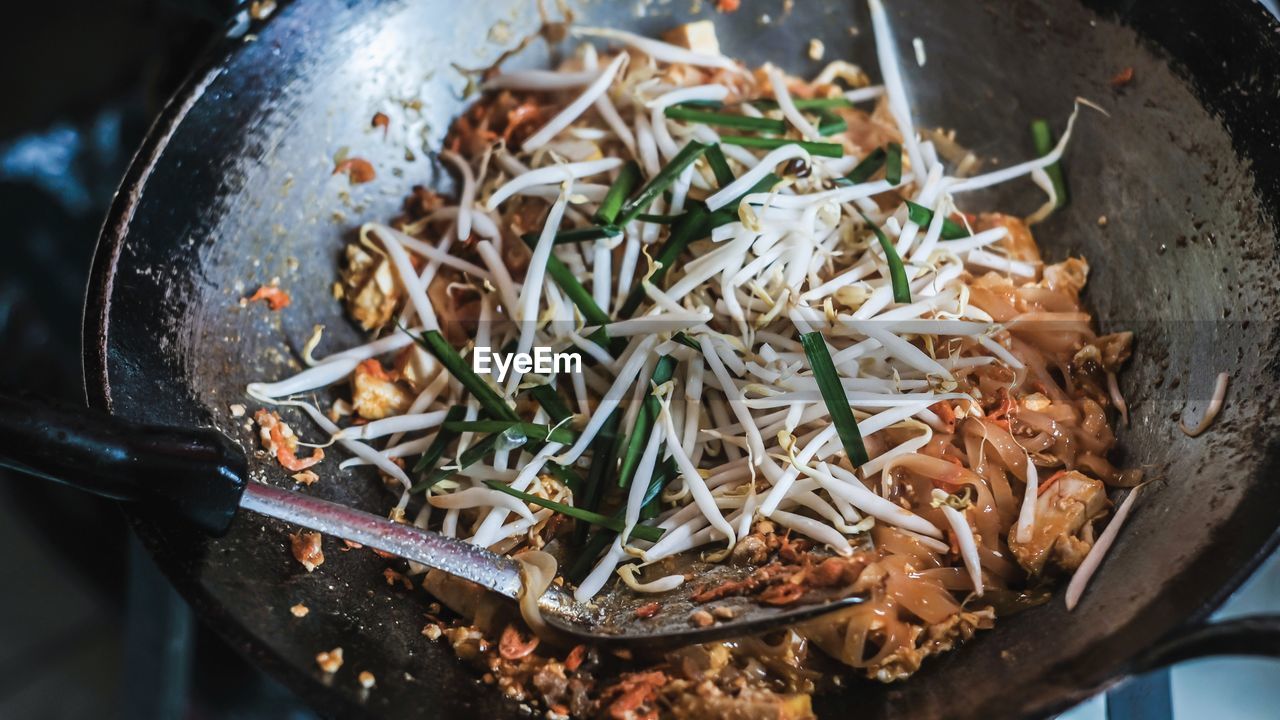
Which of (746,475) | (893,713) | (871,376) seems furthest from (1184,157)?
(893,713)

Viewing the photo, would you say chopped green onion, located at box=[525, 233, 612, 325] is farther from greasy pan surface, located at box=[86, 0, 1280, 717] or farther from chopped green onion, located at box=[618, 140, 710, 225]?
greasy pan surface, located at box=[86, 0, 1280, 717]

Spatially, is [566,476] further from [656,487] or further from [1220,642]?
[1220,642]

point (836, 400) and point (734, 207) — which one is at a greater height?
point (734, 207)

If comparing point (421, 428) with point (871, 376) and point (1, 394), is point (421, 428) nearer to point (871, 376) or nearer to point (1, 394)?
point (1, 394)

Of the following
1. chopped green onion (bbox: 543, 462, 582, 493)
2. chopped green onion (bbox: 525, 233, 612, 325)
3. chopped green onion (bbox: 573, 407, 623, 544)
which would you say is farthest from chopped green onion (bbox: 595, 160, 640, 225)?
chopped green onion (bbox: 543, 462, 582, 493)

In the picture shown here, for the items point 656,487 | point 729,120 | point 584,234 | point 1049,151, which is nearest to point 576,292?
point 584,234

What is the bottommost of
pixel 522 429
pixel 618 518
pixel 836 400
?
pixel 618 518
